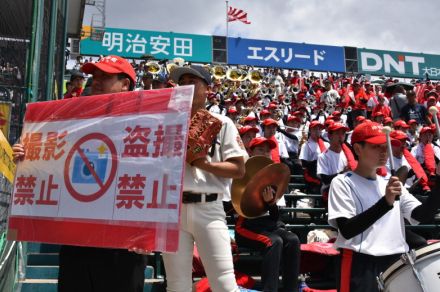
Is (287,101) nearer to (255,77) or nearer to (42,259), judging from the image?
(255,77)

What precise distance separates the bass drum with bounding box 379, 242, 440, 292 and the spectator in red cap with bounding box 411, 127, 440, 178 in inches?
237

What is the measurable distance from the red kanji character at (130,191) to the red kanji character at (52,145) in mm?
405

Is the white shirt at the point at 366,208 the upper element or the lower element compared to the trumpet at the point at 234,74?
lower

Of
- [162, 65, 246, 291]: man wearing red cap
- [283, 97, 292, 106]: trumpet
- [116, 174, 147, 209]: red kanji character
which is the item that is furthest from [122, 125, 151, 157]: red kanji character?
[283, 97, 292, 106]: trumpet

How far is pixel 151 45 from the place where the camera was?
2748 cm

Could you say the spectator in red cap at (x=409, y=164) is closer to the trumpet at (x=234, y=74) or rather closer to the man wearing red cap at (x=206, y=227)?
the man wearing red cap at (x=206, y=227)

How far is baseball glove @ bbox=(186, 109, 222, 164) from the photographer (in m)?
2.53

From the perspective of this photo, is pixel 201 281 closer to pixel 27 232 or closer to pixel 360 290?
pixel 360 290

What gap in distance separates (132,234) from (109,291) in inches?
11.8

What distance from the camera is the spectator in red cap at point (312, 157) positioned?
7.34 m

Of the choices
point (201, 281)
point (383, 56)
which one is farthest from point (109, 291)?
point (383, 56)

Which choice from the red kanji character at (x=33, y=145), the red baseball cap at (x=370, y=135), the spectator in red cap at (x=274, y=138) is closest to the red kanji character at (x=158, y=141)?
the red kanji character at (x=33, y=145)

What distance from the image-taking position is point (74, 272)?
2.13 meters

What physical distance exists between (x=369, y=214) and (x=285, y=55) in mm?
28617
